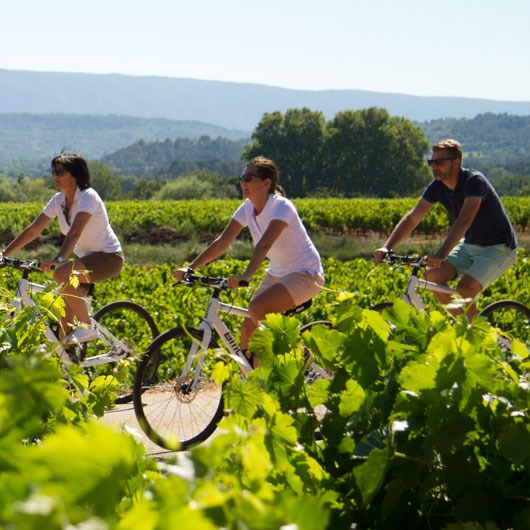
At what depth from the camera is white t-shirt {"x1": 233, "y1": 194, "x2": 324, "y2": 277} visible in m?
5.81

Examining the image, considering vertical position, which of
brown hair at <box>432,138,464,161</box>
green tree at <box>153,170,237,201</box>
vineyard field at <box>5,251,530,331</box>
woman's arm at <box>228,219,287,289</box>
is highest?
brown hair at <box>432,138,464,161</box>

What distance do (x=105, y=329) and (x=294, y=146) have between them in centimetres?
10948

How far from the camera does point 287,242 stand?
19.4 feet

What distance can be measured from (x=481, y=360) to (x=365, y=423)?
0.31 metres

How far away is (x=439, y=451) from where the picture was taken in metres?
1.89

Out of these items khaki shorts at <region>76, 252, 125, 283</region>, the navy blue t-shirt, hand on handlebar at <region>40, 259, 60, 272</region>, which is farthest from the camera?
khaki shorts at <region>76, 252, 125, 283</region>

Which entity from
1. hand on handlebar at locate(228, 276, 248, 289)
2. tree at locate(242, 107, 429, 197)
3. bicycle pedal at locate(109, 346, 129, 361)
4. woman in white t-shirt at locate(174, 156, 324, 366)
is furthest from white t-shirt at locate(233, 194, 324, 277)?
tree at locate(242, 107, 429, 197)

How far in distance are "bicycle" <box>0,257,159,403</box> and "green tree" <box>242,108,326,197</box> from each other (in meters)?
103

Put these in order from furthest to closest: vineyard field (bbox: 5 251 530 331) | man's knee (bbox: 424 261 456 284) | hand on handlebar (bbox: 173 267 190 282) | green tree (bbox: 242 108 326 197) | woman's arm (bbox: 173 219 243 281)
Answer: green tree (bbox: 242 108 326 197)
vineyard field (bbox: 5 251 530 331)
man's knee (bbox: 424 261 456 284)
woman's arm (bbox: 173 219 243 281)
hand on handlebar (bbox: 173 267 190 282)

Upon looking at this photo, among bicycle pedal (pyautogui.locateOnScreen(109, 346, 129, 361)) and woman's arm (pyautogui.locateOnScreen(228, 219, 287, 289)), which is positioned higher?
woman's arm (pyautogui.locateOnScreen(228, 219, 287, 289))

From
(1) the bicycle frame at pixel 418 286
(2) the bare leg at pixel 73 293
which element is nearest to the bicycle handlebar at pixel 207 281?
(2) the bare leg at pixel 73 293

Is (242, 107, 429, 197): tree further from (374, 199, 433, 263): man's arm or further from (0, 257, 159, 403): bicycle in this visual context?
(374, 199, 433, 263): man's arm

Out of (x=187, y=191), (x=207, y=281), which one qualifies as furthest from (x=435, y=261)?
(x=187, y=191)

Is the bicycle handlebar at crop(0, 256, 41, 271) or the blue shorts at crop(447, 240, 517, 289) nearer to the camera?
the blue shorts at crop(447, 240, 517, 289)
